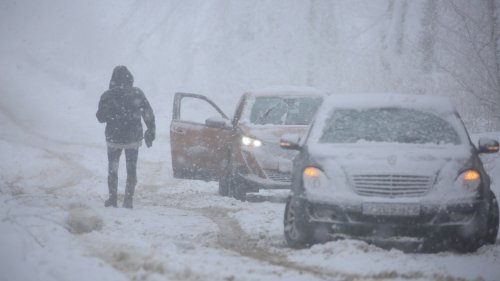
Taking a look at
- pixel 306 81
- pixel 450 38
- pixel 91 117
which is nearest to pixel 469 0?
pixel 450 38

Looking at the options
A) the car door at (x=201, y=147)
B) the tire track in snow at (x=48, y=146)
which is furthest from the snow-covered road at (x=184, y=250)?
the tire track in snow at (x=48, y=146)

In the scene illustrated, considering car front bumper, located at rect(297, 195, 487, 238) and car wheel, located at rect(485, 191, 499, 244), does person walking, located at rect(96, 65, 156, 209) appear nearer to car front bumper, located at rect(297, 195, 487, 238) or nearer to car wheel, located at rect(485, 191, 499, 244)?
car front bumper, located at rect(297, 195, 487, 238)

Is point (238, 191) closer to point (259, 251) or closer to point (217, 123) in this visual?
point (217, 123)

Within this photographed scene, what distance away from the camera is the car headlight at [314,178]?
635 centimetres

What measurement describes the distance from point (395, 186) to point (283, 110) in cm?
500

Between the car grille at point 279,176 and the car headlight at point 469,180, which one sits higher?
the car headlight at point 469,180

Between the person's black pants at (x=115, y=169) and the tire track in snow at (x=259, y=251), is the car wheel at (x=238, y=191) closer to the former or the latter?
the tire track in snow at (x=259, y=251)

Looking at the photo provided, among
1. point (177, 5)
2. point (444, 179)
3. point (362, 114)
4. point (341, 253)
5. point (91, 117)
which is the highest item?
Answer: point (177, 5)

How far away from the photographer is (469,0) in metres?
24.5

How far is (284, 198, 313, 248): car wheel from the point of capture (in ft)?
20.9

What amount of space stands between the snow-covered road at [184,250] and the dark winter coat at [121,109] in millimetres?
1040

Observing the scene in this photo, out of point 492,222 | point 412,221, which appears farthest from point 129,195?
point 492,222

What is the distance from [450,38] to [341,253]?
22487mm

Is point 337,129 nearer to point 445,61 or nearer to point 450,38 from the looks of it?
point 450,38
